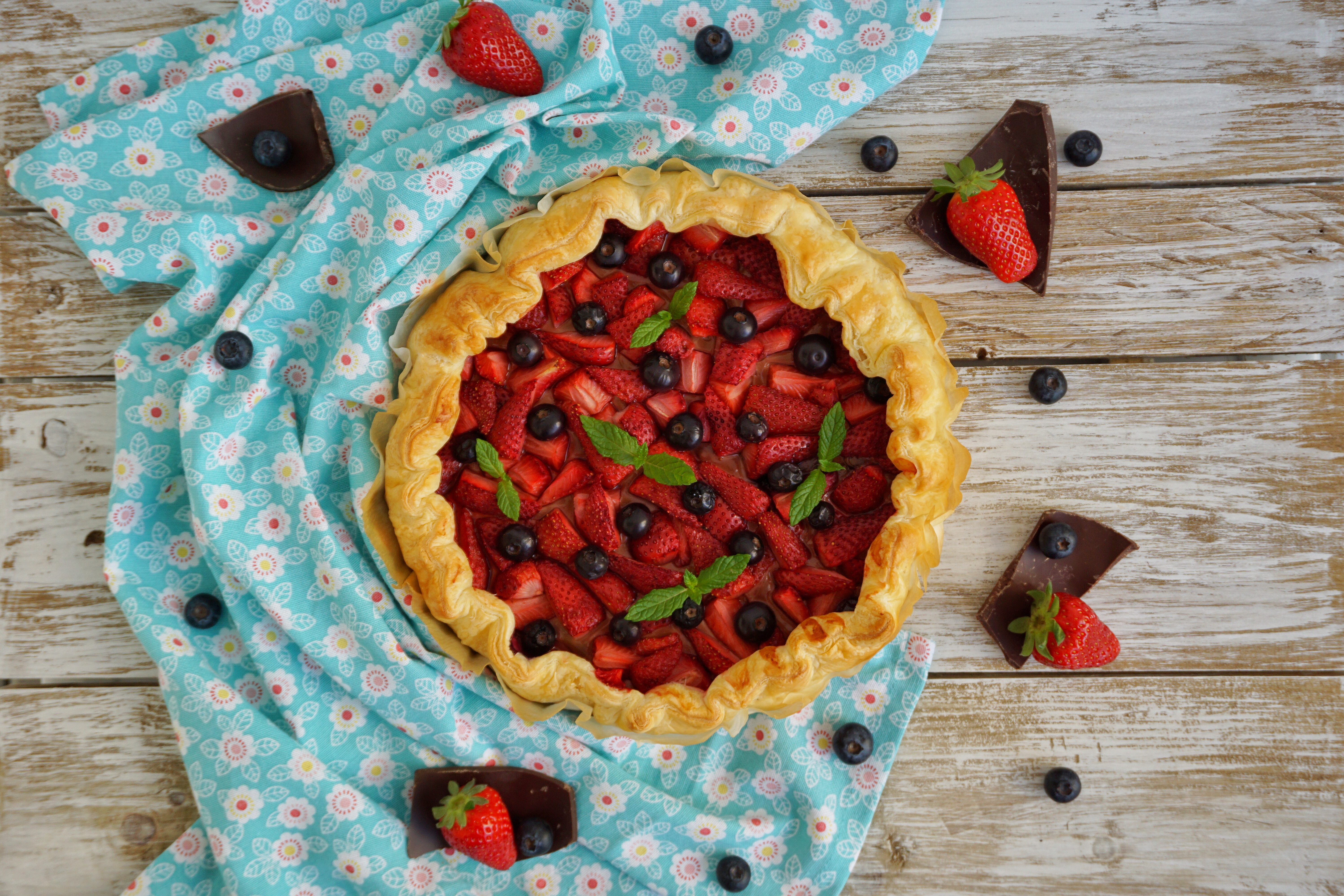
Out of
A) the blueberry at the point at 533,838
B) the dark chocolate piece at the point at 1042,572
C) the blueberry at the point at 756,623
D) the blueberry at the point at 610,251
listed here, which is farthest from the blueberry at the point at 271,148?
the dark chocolate piece at the point at 1042,572

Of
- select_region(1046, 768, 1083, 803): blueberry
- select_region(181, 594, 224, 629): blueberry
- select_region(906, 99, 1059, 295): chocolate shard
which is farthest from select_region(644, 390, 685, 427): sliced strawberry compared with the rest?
select_region(1046, 768, 1083, 803): blueberry

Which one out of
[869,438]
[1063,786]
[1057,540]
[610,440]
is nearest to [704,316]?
[610,440]

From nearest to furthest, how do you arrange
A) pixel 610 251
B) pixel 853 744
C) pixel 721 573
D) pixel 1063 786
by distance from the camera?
pixel 721 573 < pixel 610 251 < pixel 853 744 < pixel 1063 786

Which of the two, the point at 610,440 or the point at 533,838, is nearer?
the point at 610,440

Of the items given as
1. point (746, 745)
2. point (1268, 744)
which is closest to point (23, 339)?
point (746, 745)

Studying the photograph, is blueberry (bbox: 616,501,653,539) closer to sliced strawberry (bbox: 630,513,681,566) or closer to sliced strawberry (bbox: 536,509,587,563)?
sliced strawberry (bbox: 630,513,681,566)

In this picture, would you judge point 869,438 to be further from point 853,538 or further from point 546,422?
point 546,422
